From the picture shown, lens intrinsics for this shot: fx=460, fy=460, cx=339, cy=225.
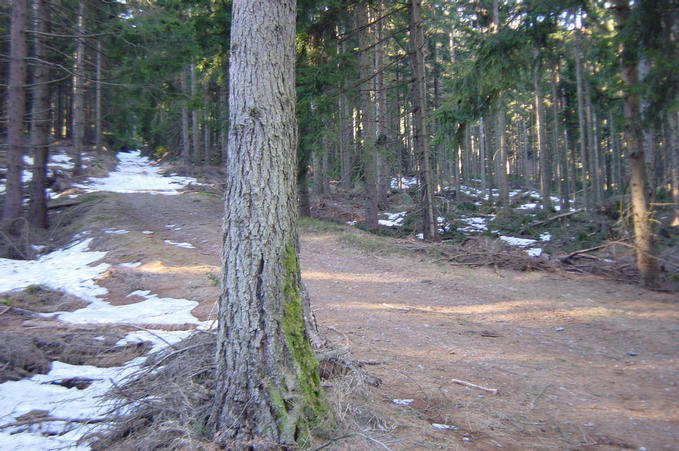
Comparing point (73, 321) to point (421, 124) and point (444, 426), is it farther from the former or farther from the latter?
point (421, 124)

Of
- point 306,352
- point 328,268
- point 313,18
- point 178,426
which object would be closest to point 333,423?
point 306,352

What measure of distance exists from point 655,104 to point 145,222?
13963mm

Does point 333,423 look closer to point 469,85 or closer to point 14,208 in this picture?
point 469,85

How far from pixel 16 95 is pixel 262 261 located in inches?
475

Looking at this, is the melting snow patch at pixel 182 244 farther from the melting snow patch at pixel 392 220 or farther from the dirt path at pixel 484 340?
the melting snow patch at pixel 392 220

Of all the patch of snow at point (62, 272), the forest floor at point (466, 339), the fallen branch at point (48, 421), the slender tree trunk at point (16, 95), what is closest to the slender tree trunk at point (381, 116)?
the forest floor at point (466, 339)

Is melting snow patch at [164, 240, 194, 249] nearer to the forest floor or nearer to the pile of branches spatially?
the forest floor

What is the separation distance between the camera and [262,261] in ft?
11.6

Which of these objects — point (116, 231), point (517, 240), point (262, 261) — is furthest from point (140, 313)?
point (517, 240)

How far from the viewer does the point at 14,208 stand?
12.3m

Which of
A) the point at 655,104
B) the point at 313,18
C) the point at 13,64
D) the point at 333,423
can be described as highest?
the point at 313,18

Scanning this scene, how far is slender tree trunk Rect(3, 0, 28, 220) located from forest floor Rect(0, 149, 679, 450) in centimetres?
268

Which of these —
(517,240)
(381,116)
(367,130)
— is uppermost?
(367,130)

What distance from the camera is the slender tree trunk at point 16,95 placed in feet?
38.8
